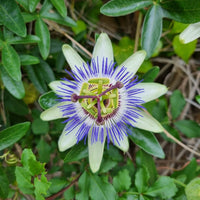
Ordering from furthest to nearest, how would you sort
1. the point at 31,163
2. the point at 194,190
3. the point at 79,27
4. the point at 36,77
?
the point at 79,27 < the point at 36,77 < the point at 194,190 < the point at 31,163

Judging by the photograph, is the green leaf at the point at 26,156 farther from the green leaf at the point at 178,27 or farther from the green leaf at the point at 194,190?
the green leaf at the point at 178,27

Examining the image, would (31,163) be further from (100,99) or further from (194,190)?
(194,190)

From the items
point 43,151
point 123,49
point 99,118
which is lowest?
point 43,151

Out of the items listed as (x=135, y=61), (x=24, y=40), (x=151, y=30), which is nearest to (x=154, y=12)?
Answer: (x=151, y=30)

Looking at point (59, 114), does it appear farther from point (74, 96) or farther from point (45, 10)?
point (45, 10)

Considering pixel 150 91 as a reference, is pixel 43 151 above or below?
below

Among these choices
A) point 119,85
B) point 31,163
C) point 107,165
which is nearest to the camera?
→ point 31,163

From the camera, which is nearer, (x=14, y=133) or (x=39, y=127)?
(x=14, y=133)
